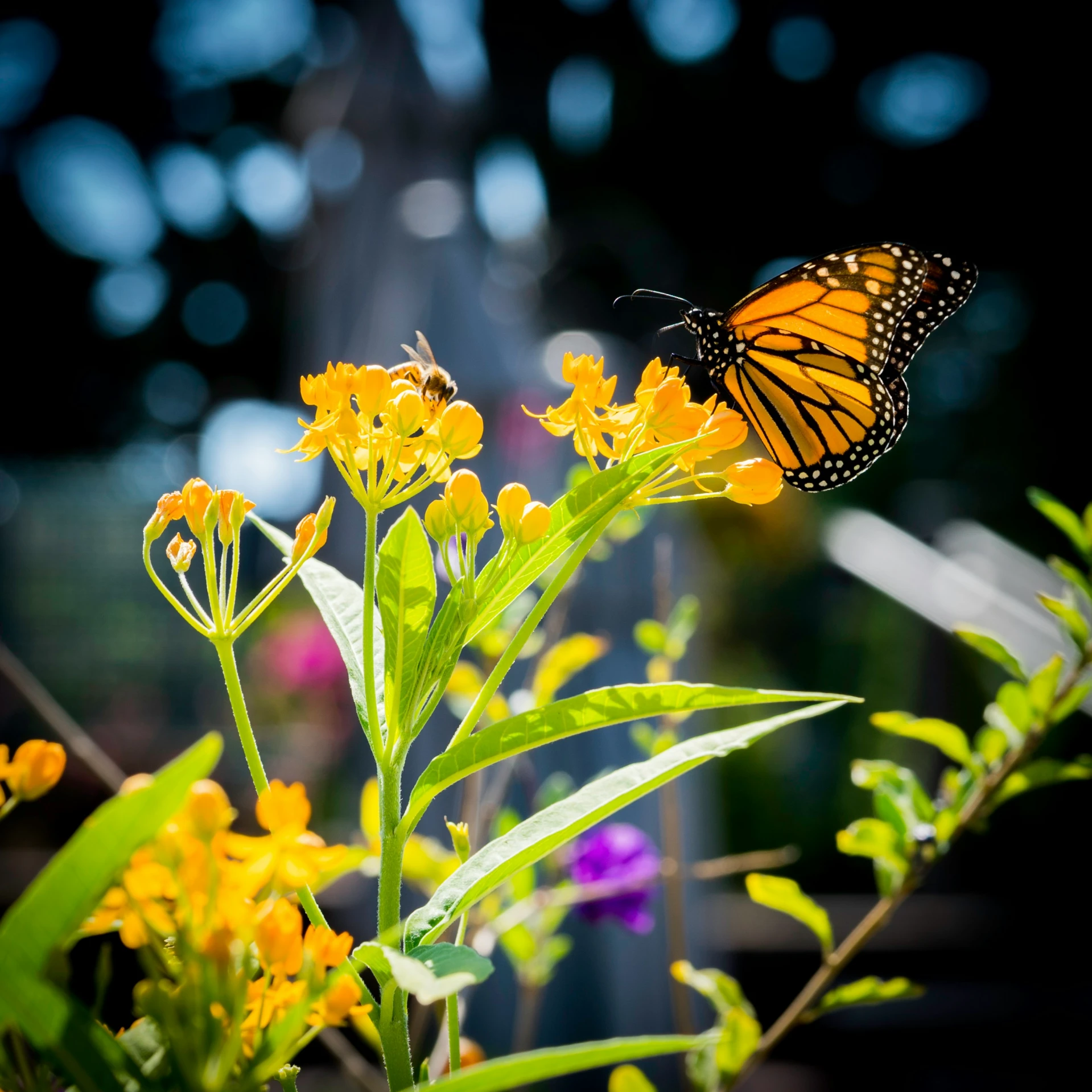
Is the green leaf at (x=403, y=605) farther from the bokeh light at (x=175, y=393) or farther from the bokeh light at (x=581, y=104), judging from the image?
the bokeh light at (x=175, y=393)

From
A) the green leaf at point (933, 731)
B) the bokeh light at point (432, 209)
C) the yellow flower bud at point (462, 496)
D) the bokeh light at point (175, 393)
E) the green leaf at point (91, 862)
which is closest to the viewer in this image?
the green leaf at point (91, 862)

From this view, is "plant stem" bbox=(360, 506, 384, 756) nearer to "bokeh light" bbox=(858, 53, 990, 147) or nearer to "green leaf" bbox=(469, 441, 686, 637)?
"green leaf" bbox=(469, 441, 686, 637)

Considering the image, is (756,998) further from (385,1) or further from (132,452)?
(132,452)

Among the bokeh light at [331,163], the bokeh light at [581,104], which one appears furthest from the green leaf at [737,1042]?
the bokeh light at [581,104]

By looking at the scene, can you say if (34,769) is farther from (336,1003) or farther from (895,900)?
(895,900)

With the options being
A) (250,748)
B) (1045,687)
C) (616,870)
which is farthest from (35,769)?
(616,870)
